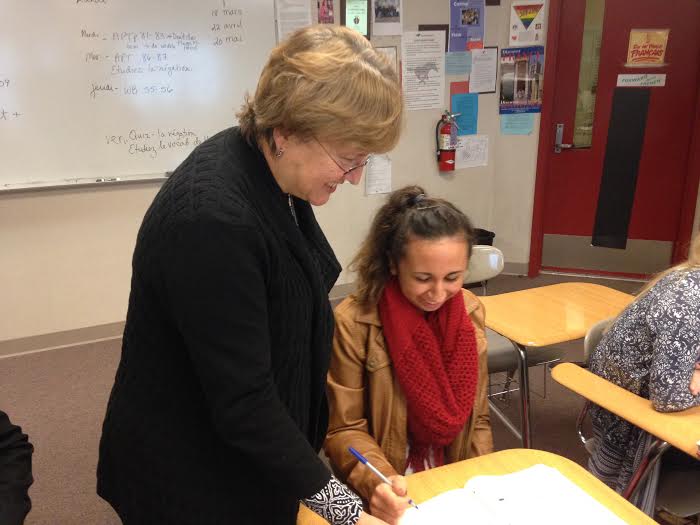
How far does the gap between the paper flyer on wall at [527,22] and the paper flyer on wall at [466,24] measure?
0.72ft

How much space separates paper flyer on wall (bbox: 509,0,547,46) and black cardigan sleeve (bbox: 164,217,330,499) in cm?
383

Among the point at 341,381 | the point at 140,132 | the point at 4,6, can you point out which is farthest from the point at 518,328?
the point at 4,6

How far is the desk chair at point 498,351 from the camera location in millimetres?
2271

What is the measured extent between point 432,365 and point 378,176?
8.90 feet

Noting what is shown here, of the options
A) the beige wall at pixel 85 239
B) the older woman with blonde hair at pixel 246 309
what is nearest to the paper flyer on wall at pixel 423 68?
the beige wall at pixel 85 239

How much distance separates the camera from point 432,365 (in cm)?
135

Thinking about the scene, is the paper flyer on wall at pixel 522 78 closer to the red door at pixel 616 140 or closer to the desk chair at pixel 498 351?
the red door at pixel 616 140

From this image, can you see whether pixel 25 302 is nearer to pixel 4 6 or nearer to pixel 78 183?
pixel 78 183

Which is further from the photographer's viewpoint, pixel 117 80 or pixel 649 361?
pixel 117 80

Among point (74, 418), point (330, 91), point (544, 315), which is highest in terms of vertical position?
point (330, 91)

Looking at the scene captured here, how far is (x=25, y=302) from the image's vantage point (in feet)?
10.5

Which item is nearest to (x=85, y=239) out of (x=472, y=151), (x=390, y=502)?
(x=472, y=151)

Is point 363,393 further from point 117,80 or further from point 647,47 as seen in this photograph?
point 647,47

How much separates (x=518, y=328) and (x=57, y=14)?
2.65 m
